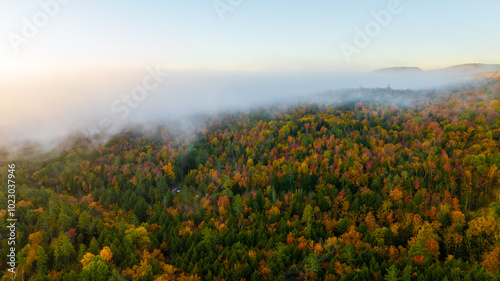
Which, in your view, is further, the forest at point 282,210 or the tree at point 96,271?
the forest at point 282,210

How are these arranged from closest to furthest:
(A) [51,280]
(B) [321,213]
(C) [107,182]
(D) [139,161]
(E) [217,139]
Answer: (A) [51,280]
(B) [321,213]
(C) [107,182]
(D) [139,161]
(E) [217,139]

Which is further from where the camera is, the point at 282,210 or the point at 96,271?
the point at 282,210

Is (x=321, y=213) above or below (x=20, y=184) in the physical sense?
below

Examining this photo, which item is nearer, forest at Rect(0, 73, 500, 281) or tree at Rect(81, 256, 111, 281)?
tree at Rect(81, 256, 111, 281)

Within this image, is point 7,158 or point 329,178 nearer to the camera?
point 329,178

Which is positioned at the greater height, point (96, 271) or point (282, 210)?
point (96, 271)

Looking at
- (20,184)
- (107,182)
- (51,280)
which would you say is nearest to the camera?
(51,280)

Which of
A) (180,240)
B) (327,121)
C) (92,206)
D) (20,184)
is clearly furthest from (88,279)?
(327,121)

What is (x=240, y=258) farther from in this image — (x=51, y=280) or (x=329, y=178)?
(x=329, y=178)
